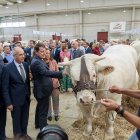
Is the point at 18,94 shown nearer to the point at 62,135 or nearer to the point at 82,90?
the point at 82,90

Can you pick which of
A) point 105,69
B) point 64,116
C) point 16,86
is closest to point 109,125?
point 105,69

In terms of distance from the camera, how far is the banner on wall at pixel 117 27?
2231 cm

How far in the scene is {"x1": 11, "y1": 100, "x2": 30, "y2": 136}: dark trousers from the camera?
11.8 feet

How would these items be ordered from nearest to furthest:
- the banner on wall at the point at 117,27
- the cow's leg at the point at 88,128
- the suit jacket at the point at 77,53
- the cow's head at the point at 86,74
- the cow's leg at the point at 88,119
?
the cow's head at the point at 86,74
the cow's leg at the point at 88,119
the cow's leg at the point at 88,128
the suit jacket at the point at 77,53
the banner on wall at the point at 117,27

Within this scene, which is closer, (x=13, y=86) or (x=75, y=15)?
(x=13, y=86)

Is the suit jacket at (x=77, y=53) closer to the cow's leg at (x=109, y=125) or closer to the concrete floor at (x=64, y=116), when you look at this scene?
the concrete floor at (x=64, y=116)

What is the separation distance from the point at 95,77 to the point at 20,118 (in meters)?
1.45

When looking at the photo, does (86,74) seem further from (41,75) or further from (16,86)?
(16,86)

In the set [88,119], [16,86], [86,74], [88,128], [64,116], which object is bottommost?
[64,116]

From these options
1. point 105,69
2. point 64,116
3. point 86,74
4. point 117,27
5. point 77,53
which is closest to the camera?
point 86,74

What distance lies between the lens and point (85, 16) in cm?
2475

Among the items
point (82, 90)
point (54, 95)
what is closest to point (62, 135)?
point (82, 90)

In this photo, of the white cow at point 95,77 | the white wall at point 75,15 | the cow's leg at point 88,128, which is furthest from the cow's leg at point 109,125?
the white wall at point 75,15

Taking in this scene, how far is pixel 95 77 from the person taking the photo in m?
3.31
